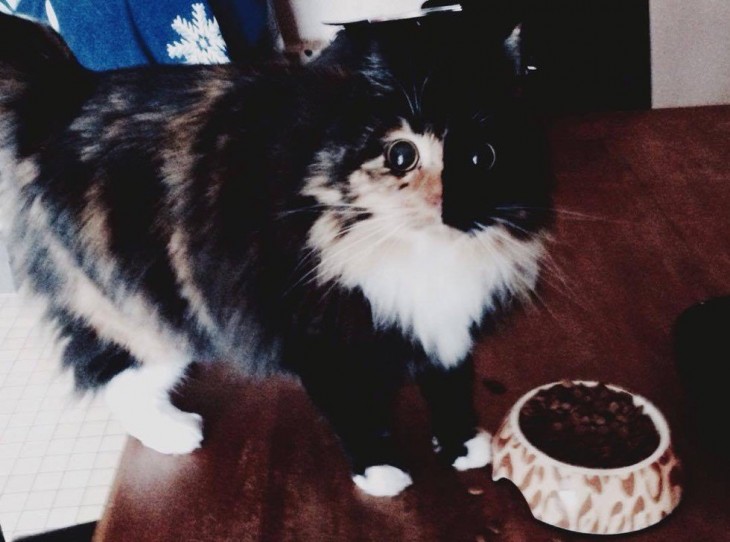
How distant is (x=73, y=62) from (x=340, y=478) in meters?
0.64

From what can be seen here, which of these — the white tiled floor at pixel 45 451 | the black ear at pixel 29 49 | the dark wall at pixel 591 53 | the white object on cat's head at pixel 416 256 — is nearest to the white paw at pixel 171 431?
the white object on cat's head at pixel 416 256

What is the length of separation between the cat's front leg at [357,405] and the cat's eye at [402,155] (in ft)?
0.67

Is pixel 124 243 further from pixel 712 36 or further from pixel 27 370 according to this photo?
pixel 712 36

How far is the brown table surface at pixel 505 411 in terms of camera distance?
66 cm

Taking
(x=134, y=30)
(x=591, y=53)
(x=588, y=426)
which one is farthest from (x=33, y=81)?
(x=591, y=53)

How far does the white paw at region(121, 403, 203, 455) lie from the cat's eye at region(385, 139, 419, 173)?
0.40 meters

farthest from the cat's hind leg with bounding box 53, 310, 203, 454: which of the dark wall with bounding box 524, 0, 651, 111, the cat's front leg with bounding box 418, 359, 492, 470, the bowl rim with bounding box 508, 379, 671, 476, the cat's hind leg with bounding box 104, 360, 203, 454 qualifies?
the dark wall with bounding box 524, 0, 651, 111

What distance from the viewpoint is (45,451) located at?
5.96 ft

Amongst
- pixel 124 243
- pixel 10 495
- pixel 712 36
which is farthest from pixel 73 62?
pixel 712 36

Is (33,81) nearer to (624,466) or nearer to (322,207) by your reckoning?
(322,207)

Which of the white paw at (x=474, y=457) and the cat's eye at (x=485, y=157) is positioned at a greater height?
the cat's eye at (x=485, y=157)

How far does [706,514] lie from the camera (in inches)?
25.0

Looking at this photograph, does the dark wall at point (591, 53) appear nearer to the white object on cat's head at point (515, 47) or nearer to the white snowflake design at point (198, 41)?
the white snowflake design at point (198, 41)

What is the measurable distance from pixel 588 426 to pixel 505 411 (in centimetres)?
15
